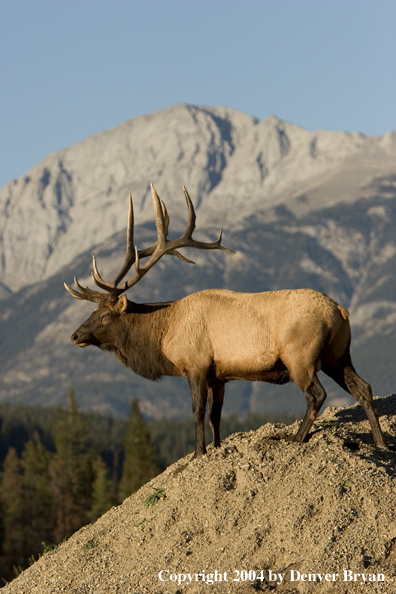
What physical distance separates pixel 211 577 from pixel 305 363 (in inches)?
164

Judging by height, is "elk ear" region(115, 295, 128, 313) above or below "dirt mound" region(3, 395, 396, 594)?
above

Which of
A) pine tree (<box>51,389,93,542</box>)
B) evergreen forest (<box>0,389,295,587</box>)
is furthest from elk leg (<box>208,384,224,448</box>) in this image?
pine tree (<box>51,389,93,542</box>)

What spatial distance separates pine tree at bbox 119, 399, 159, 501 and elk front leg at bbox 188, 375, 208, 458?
77.0 m

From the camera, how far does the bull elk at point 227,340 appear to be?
14969 millimetres

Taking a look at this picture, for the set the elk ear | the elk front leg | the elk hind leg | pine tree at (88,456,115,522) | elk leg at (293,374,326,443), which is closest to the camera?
elk leg at (293,374,326,443)

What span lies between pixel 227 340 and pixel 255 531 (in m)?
3.92

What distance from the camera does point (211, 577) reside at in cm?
1246

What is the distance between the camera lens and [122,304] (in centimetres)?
1736

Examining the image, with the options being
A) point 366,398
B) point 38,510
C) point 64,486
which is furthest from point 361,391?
point 64,486

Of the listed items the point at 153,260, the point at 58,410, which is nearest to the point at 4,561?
the point at 58,410

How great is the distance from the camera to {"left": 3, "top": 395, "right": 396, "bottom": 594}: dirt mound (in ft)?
40.2

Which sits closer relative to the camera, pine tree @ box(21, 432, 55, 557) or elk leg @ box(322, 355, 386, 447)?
elk leg @ box(322, 355, 386, 447)

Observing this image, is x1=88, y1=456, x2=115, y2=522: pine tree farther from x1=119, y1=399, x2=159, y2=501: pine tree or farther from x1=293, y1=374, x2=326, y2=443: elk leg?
x1=293, y1=374, x2=326, y2=443: elk leg

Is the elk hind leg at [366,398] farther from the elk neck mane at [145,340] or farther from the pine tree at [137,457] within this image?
the pine tree at [137,457]
